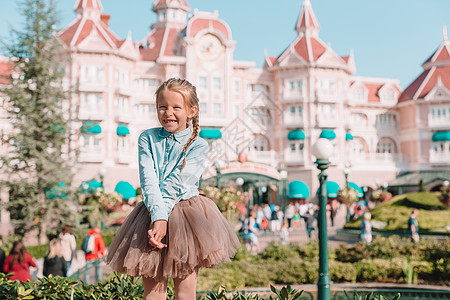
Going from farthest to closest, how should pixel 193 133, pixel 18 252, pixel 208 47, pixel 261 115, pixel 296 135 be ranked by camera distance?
pixel 261 115
pixel 208 47
pixel 296 135
pixel 18 252
pixel 193 133

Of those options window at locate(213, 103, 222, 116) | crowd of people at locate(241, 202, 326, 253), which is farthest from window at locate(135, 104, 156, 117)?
crowd of people at locate(241, 202, 326, 253)

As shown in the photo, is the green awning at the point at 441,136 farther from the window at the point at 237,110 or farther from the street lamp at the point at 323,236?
the street lamp at the point at 323,236

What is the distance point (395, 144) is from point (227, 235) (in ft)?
141

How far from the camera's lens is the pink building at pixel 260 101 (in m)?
34.4

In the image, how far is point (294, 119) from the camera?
38.1 metres

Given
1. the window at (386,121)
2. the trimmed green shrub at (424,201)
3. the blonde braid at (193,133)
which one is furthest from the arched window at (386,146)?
the blonde braid at (193,133)

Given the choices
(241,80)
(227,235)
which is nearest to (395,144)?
(241,80)

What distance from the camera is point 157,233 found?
260cm

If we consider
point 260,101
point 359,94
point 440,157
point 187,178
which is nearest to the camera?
point 187,178

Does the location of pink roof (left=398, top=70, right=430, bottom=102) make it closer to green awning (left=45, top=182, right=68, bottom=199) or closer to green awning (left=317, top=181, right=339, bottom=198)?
green awning (left=317, top=181, right=339, bottom=198)

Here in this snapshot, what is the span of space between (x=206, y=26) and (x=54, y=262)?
31.3 metres

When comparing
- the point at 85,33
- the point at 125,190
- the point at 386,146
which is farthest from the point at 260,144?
the point at 85,33

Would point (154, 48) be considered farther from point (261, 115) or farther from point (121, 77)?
point (261, 115)

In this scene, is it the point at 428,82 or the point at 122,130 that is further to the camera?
the point at 428,82
